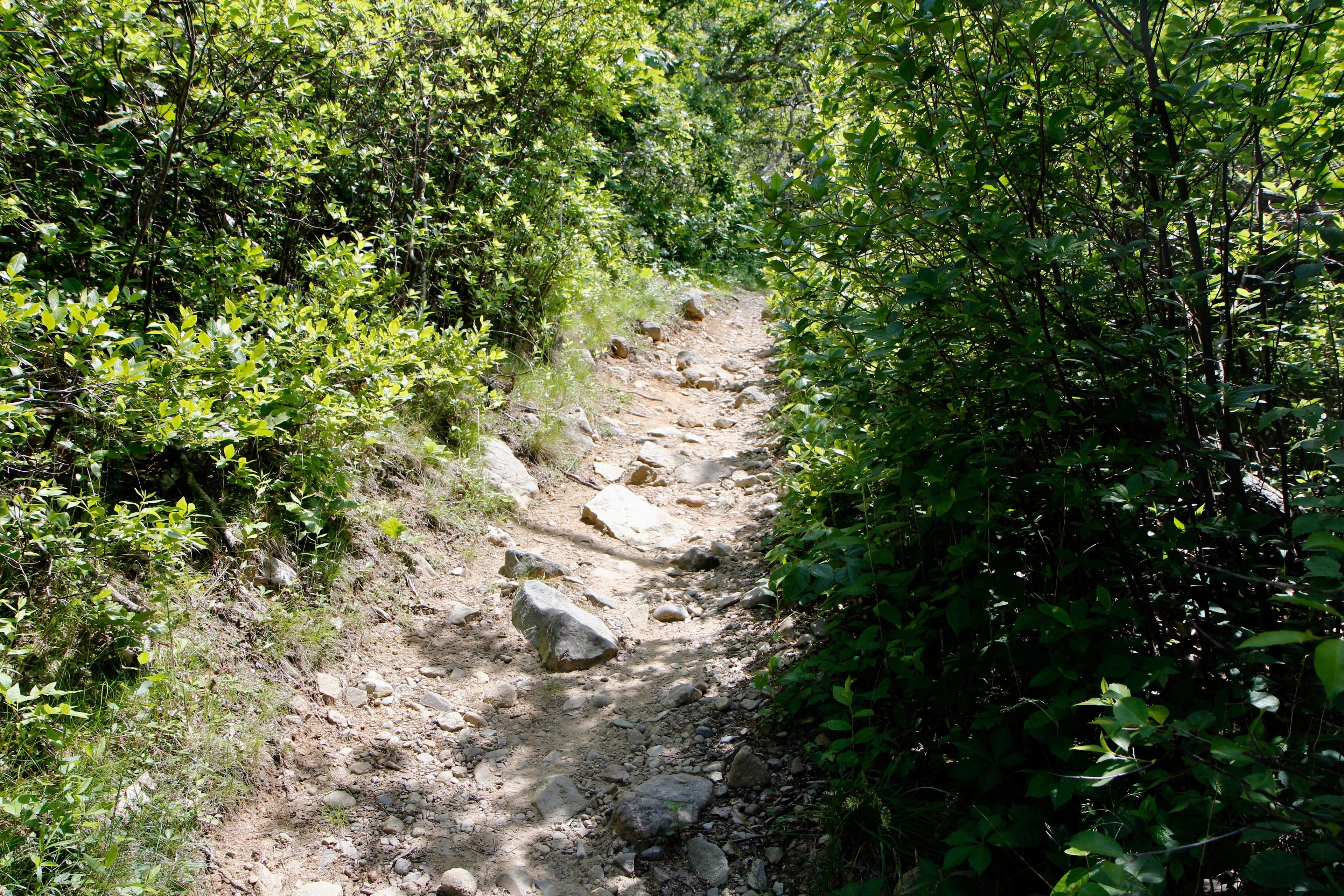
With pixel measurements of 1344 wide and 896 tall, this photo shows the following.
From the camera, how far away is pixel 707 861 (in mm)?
2695

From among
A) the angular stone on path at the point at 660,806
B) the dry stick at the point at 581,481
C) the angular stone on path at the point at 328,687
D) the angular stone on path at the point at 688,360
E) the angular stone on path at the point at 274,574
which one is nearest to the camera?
the angular stone on path at the point at 660,806

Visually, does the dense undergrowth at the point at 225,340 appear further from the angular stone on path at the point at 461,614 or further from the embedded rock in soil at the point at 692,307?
the embedded rock in soil at the point at 692,307

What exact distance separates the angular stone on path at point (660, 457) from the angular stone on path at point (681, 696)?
2.65 meters

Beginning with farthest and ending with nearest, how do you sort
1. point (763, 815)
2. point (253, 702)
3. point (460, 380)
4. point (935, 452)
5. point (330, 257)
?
1. point (460, 380)
2. point (330, 257)
3. point (253, 702)
4. point (763, 815)
5. point (935, 452)

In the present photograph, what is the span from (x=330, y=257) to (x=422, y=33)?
85.7 inches

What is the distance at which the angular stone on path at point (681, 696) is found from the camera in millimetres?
3553

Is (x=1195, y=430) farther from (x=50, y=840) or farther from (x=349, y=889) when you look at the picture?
(x=50, y=840)

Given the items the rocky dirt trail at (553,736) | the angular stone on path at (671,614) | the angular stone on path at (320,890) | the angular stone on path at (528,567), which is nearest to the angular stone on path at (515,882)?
the rocky dirt trail at (553,736)

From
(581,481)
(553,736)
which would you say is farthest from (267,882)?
(581,481)

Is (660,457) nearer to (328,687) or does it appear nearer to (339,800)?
(328,687)

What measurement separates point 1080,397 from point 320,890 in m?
2.80

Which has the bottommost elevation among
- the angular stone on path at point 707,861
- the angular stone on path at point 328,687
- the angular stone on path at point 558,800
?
the angular stone on path at point 328,687

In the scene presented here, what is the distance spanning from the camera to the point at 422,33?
5.52 meters

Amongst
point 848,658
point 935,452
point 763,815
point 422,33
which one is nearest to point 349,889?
point 763,815
